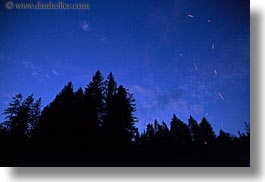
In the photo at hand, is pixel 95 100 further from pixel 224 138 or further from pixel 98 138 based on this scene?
pixel 224 138

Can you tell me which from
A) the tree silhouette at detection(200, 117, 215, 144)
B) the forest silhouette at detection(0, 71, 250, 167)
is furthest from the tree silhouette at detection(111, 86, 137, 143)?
the tree silhouette at detection(200, 117, 215, 144)

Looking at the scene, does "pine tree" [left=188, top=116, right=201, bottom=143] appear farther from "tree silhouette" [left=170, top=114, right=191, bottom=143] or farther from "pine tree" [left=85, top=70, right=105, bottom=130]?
"pine tree" [left=85, top=70, right=105, bottom=130]

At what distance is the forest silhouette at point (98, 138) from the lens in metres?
3.68

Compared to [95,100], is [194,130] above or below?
below

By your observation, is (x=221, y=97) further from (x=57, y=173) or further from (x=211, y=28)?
(x=57, y=173)

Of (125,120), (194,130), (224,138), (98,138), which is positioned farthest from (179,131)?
(98,138)

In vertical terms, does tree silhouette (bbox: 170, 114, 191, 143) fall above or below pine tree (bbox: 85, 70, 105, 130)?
below

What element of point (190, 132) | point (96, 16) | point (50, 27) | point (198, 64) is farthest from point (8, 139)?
point (198, 64)

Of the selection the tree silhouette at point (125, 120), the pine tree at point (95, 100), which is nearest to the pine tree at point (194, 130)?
the tree silhouette at point (125, 120)

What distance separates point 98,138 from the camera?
3729 mm

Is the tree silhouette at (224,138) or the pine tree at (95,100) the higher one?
the pine tree at (95,100)

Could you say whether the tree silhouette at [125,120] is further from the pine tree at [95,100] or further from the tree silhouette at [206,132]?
the tree silhouette at [206,132]

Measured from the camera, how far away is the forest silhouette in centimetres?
368

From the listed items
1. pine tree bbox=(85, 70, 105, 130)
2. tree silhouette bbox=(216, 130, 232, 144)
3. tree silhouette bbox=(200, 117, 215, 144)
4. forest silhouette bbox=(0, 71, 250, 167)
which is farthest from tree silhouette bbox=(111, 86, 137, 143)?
tree silhouette bbox=(216, 130, 232, 144)
